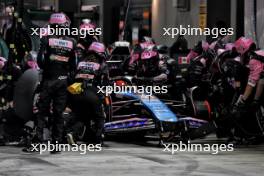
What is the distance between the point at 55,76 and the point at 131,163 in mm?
2171

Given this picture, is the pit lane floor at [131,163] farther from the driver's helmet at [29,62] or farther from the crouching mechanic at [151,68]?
the crouching mechanic at [151,68]

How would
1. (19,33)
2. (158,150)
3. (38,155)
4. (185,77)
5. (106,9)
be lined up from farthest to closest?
(106,9), (185,77), (19,33), (158,150), (38,155)

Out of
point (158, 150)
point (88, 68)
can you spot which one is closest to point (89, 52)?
point (88, 68)

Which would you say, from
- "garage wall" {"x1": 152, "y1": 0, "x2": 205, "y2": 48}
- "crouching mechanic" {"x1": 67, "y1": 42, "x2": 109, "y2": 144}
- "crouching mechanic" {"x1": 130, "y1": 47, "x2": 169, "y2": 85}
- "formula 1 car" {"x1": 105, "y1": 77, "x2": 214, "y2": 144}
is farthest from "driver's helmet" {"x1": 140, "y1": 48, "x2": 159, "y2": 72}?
"garage wall" {"x1": 152, "y1": 0, "x2": 205, "y2": 48}

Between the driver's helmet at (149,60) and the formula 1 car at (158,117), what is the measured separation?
1.49m

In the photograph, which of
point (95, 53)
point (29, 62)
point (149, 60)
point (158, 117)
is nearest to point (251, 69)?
point (158, 117)

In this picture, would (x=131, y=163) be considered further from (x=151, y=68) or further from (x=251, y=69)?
(x=151, y=68)

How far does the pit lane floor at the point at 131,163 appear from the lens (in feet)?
34.1

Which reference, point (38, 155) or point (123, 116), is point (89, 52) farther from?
point (38, 155)

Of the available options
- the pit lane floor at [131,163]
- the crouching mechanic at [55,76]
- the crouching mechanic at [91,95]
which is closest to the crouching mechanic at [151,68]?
the crouching mechanic at [91,95]

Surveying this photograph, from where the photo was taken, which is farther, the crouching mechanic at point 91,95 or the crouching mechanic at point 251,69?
the crouching mechanic at point 251,69

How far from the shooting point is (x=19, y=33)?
627 inches

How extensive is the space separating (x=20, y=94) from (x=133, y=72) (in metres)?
4.12

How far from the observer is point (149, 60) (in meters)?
15.4
